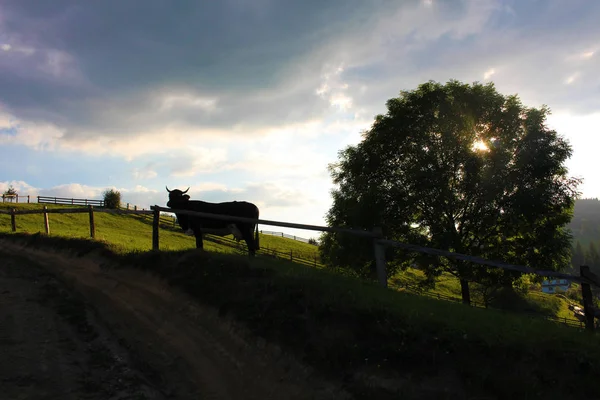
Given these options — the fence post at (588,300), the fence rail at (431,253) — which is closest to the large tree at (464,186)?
the fence rail at (431,253)

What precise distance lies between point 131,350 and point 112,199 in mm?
63062

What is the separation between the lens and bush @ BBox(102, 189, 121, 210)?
61.8 metres

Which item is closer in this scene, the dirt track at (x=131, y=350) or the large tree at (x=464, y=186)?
the dirt track at (x=131, y=350)

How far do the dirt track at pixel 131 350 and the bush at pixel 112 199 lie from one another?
5744 centimetres

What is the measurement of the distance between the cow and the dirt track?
3.54 m

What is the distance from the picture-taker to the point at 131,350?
6.46m

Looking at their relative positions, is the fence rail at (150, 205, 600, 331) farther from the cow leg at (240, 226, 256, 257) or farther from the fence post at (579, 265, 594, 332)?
the cow leg at (240, 226, 256, 257)

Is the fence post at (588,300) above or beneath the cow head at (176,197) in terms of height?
beneath

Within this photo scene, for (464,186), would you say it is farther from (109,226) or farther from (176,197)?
(109,226)

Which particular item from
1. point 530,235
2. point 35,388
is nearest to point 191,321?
point 35,388

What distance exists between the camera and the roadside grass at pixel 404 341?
179 inches

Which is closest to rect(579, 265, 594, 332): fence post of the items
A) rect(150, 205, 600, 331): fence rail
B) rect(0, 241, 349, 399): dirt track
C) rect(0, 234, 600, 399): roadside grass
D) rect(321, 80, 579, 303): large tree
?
rect(150, 205, 600, 331): fence rail

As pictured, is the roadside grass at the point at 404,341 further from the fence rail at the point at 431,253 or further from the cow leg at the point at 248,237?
the cow leg at the point at 248,237

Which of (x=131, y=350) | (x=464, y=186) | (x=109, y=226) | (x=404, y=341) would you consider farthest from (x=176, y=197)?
(x=109, y=226)
